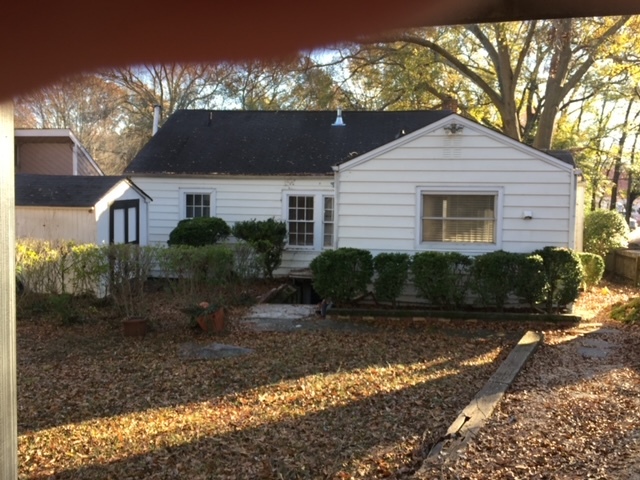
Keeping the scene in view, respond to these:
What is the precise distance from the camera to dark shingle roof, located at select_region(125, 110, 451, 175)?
55.6 ft

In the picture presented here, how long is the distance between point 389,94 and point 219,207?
9216 mm

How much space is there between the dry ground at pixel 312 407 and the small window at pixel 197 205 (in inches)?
291

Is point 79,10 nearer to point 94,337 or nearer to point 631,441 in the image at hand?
point 631,441

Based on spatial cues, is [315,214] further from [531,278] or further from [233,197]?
[531,278]

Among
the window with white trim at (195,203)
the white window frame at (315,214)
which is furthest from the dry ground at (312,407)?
the window with white trim at (195,203)

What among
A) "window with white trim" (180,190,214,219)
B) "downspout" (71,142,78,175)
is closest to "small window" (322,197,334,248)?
"window with white trim" (180,190,214,219)

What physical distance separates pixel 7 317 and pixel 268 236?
39.6 ft

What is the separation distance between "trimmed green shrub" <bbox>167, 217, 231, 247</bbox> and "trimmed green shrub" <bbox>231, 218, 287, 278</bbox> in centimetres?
45

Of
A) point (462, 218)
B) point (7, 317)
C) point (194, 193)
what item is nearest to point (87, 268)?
point (194, 193)

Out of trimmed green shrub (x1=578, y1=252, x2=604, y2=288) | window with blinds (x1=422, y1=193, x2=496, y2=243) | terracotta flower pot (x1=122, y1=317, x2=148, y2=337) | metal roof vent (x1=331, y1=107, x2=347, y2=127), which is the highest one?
metal roof vent (x1=331, y1=107, x2=347, y2=127)

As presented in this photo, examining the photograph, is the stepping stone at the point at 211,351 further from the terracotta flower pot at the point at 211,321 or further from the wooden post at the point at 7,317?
the wooden post at the point at 7,317

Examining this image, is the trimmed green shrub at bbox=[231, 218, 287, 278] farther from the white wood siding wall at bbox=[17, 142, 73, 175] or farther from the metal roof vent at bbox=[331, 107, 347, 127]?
the white wood siding wall at bbox=[17, 142, 73, 175]

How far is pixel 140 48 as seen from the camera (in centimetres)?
207

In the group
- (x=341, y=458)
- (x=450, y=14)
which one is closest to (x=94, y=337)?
(x=341, y=458)
